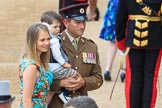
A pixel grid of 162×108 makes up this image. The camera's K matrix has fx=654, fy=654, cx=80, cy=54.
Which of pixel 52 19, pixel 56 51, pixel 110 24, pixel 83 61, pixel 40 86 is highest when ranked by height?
pixel 52 19

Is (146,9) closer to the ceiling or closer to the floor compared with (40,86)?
closer to the ceiling

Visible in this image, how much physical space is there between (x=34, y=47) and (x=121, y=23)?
1.93 meters

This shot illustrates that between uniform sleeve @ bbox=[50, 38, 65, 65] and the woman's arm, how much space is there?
306 mm

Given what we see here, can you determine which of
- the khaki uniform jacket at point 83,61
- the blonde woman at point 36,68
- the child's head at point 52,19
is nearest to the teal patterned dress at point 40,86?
the blonde woman at point 36,68

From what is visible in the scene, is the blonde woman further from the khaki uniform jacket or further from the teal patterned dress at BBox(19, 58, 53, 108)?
the khaki uniform jacket

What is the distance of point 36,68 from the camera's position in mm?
5059

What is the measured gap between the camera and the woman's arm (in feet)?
16.4

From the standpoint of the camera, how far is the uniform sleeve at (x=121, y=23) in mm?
6770

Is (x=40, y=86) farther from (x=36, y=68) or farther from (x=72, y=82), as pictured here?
(x=72, y=82)

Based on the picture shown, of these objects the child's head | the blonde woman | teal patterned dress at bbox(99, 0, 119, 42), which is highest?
the child's head

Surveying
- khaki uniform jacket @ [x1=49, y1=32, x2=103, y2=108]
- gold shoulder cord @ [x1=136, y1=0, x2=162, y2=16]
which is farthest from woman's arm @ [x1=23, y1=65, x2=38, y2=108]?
gold shoulder cord @ [x1=136, y1=0, x2=162, y2=16]

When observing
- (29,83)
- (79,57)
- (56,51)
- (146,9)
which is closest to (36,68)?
(29,83)

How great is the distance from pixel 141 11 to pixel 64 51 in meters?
1.46

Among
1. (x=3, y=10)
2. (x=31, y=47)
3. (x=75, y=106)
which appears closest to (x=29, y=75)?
(x=31, y=47)
